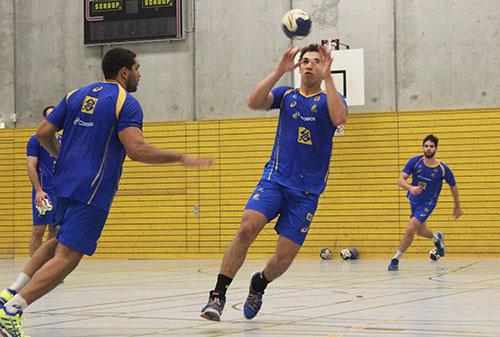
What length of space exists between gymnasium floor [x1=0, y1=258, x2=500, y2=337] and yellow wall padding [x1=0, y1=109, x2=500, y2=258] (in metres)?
3.60

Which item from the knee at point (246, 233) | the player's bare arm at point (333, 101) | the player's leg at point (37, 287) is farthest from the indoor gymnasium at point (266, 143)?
the player's leg at point (37, 287)

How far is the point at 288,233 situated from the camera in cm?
784

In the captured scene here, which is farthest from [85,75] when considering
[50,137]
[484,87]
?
[50,137]

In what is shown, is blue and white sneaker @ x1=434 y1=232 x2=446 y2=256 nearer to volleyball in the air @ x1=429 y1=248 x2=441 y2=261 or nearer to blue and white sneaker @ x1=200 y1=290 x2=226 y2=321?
volleyball in the air @ x1=429 y1=248 x2=441 y2=261

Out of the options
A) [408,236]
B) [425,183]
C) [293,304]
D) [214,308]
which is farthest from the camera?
[425,183]

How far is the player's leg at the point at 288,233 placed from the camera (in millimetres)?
7852

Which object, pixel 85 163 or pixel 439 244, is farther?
pixel 439 244

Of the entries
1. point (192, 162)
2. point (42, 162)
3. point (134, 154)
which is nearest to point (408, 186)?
point (42, 162)

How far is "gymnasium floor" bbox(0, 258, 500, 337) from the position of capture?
23.5 ft

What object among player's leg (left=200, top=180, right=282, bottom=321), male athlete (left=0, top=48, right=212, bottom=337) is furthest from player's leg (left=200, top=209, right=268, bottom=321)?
male athlete (left=0, top=48, right=212, bottom=337)

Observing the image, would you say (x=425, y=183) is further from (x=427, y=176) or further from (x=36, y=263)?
(x=36, y=263)

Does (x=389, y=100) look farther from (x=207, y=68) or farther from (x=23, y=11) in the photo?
(x=23, y=11)

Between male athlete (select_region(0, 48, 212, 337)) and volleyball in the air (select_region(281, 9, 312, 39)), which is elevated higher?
volleyball in the air (select_region(281, 9, 312, 39))

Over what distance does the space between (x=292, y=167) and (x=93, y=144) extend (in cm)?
198
